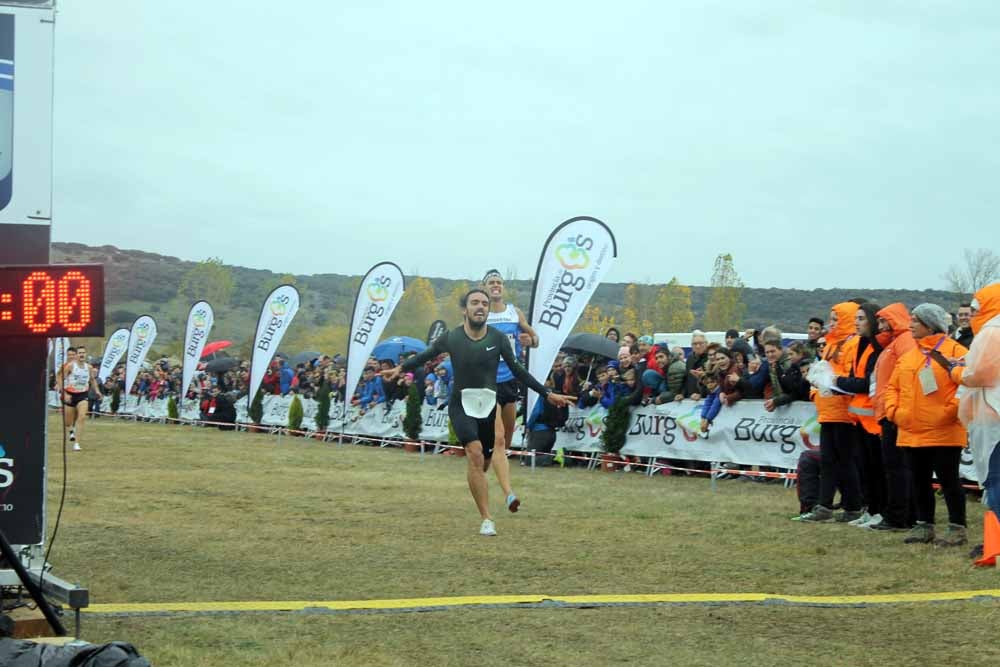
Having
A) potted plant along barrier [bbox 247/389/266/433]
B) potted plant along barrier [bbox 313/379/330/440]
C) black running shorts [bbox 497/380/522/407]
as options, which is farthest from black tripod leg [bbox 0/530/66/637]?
potted plant along barrier [bbox 247/389/266/433]

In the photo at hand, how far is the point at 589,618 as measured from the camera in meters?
6.24

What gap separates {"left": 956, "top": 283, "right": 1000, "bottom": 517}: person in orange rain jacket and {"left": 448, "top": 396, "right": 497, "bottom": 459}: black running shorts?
3893 millimetres

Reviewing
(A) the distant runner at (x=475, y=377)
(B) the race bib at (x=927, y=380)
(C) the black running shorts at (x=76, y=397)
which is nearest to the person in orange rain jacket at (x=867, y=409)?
(B) the race bib at (x=927, y=380)

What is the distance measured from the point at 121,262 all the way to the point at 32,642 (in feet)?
548

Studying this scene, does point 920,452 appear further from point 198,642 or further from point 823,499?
point 198,642

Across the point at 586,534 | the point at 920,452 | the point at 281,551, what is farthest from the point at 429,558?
the point at 920,452

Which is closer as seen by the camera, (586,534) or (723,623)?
(723,623)

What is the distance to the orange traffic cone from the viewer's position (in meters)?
8.14

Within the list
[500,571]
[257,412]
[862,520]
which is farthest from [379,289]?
[500,571]

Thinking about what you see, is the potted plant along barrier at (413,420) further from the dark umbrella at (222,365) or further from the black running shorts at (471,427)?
the dark umbrella at (222,365)

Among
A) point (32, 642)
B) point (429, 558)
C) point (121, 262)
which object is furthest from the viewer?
point (121, 262)

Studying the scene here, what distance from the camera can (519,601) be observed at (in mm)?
6621

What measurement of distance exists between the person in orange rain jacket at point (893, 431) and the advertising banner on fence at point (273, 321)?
2107 cm

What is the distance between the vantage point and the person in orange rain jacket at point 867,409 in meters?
10.8
